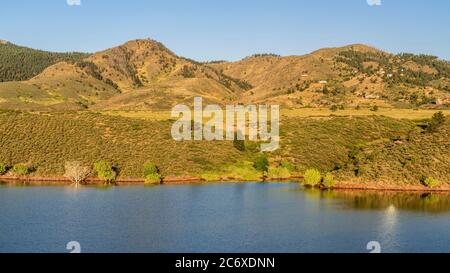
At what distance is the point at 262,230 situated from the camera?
2822 inches

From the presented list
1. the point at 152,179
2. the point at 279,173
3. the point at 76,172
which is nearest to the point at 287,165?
the point at 279,173

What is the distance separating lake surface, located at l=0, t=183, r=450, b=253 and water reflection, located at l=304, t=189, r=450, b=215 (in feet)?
0.55

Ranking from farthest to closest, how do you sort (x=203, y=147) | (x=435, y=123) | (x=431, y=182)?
(x=203, y=147) → (x=435, y=123) → (x=431, y=182)

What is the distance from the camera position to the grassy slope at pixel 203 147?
11762 centimetres

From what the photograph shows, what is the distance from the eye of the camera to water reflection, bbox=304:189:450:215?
89750mm

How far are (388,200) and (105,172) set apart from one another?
186 feet

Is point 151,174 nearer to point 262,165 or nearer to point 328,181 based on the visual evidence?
Answer: point 262,165

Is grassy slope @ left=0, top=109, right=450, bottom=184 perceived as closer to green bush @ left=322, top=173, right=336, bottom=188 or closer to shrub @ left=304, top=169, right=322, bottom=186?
green bush @ left=322, top=173, right=336, bottom=188

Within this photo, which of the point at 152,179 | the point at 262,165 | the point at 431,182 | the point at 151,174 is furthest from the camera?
the point at 262,165

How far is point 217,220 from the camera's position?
7731 centimetres
